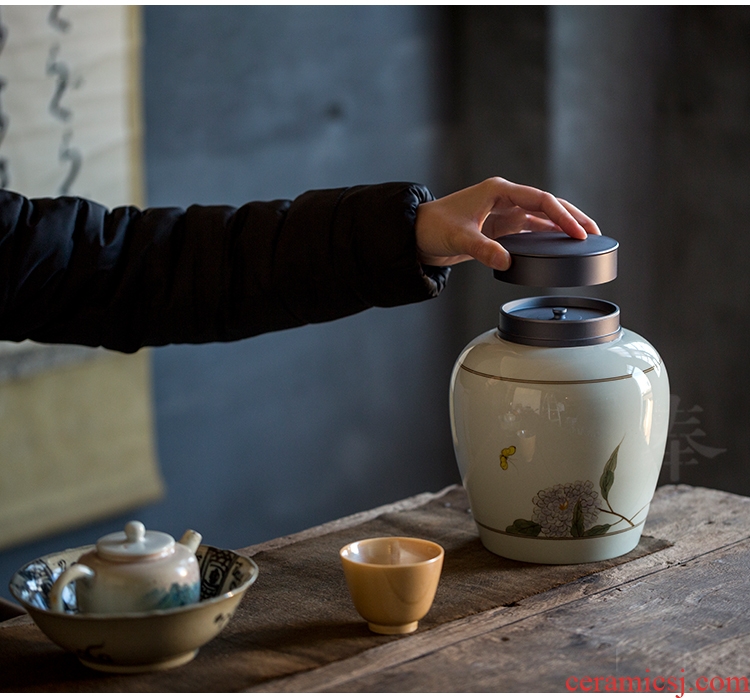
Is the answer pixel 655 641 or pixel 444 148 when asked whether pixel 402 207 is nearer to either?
pixel 655 641

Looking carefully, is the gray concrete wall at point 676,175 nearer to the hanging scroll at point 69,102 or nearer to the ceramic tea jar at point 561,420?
the hanging scroll at point 69,102

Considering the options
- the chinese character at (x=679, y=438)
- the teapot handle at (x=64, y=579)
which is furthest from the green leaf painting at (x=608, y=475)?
the teapot handle at (x=64, y=579)

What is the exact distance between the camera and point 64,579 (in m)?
0.81

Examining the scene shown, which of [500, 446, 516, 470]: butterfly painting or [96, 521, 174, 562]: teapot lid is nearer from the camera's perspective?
[96, 521, 174, 562]: teapot lid

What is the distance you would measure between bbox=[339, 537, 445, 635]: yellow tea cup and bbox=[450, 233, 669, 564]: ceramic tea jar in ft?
0.62

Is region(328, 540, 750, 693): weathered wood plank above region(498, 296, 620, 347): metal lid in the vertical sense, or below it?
below

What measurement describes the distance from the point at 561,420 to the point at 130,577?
1.59 feet

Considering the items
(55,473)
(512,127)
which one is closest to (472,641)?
(55,473)

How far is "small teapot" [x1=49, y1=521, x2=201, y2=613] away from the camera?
2.68ft

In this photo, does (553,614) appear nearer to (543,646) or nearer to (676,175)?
(543,646)

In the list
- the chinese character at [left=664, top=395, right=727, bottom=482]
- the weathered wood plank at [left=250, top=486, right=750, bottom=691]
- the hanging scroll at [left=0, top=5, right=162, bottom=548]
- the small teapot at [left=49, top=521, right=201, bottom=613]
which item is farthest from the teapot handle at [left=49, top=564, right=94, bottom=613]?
the hanging scroll at [left=0, top=5, right=162, bottom=548]

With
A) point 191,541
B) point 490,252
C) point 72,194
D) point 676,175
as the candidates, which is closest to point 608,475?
point 490,252

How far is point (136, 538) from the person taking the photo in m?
0.85

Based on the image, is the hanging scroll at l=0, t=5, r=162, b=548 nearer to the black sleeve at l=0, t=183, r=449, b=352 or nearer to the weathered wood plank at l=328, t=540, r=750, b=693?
the black sleeve at l=0, t=183, r=449, b=352
